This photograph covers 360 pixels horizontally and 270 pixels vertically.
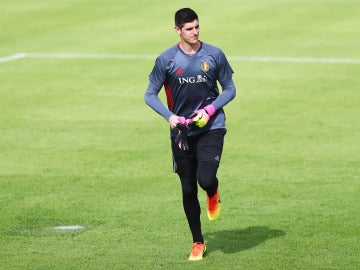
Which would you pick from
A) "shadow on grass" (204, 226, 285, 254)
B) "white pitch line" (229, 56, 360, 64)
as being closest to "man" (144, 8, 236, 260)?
"shadow on grass" (204, 226, 285, 254)

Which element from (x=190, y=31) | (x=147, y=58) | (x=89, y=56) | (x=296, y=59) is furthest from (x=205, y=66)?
(x=89, y=56)

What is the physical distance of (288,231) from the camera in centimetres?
1359

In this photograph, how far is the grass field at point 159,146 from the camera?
13.0m

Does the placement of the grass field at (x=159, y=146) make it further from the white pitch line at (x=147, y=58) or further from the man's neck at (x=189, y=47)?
the man's neck at (x=189, y=47)

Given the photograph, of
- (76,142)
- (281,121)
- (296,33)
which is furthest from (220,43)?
(76,142)

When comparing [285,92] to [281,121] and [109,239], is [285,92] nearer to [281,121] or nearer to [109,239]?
[281,121]

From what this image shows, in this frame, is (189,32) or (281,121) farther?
(281,121)

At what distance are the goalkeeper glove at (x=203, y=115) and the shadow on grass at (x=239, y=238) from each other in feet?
5.27

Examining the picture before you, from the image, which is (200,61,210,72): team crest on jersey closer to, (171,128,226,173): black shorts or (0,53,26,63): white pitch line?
(171,128,226,173): black shorts

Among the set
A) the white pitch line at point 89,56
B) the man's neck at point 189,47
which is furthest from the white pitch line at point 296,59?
the man's neck at point 189,47

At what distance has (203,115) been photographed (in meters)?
12.0

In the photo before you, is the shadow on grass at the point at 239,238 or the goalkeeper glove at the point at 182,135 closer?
the goalkeeper glove at the point at 182,135

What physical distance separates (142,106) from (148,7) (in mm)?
13406

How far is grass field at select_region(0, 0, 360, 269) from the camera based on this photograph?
42.8ft
